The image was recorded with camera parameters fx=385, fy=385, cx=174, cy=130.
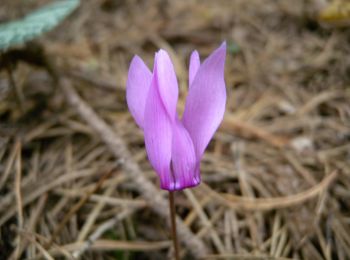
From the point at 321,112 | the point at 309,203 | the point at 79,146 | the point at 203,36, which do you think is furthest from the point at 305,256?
the point at 203,36

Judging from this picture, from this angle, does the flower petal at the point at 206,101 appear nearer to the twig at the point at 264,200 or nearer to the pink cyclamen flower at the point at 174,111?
the pink cyclamen flower at the point at 174,111

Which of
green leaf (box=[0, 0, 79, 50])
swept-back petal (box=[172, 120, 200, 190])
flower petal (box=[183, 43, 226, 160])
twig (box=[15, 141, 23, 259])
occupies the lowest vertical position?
twig (box=[15, 141, 23, 259])

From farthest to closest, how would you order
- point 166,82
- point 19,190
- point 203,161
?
point 203,161 → point 19,190 → point 166,82

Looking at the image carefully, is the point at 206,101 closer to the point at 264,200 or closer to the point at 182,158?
the point at 182,158

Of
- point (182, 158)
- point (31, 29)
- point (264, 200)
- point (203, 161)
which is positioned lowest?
point (264, 200)

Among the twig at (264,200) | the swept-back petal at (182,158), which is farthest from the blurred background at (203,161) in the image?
the swept-back petal at (182,158)

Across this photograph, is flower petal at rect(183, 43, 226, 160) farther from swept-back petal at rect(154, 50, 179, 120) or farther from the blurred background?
the blurred background

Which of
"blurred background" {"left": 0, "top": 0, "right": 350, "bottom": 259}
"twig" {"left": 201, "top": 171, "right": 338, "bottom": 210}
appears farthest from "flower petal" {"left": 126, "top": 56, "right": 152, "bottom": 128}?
"twig" {"left": 201, "top": 171, "right": 338, "bottom": 210}

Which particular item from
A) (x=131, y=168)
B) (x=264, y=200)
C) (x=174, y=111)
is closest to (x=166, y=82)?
(x=174, y=111)
